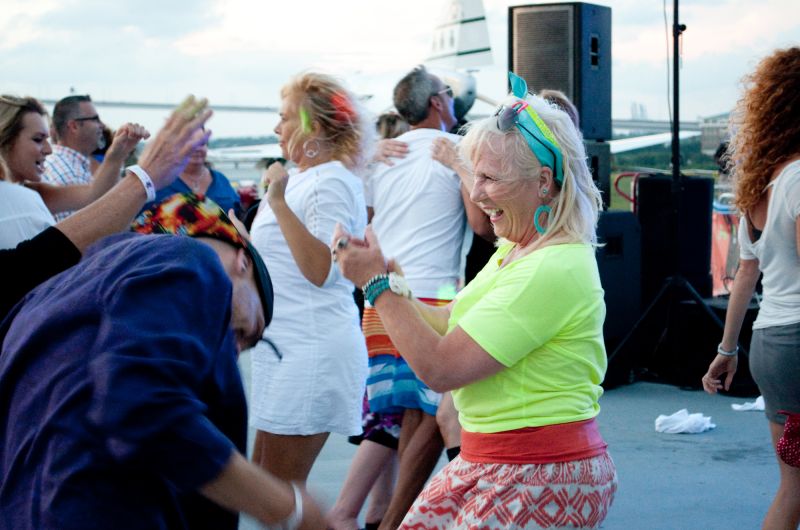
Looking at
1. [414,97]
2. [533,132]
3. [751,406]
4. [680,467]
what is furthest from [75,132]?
[751,406]

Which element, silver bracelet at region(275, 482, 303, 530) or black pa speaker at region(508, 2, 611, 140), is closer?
silver bracelet at region(275, 482, 303, 530)

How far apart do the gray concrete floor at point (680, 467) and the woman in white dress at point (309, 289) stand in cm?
44

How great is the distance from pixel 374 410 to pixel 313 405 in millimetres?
855

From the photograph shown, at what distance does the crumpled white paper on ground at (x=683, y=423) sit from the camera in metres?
5.65

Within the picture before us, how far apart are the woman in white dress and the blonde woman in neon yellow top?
2.98 ft

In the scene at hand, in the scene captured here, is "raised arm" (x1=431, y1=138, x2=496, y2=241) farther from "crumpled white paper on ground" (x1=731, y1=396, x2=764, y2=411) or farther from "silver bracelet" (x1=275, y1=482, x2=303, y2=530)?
"crumpled white paper on ground" (x1=731, y1=396, x2=764, y2=411)

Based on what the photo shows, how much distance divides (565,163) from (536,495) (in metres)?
0.70

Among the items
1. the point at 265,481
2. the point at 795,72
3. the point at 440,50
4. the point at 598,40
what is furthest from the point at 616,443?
the point at 440,50

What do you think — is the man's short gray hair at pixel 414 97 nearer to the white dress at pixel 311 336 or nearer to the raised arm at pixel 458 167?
the raised arm at pixel 458 167

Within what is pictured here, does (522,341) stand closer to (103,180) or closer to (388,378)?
(103,180)

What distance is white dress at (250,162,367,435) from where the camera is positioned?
3.03 m

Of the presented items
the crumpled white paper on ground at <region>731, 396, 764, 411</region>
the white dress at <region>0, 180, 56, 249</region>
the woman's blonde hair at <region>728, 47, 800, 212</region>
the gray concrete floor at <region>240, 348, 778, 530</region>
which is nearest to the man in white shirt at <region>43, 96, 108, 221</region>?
the gray concrete floor at <region>240, 348, 778, 530</region>

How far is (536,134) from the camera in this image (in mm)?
2113

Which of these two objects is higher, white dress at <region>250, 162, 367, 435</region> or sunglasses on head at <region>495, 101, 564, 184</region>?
sunglasses on head at <region>495, 101, 564, 184</region>
